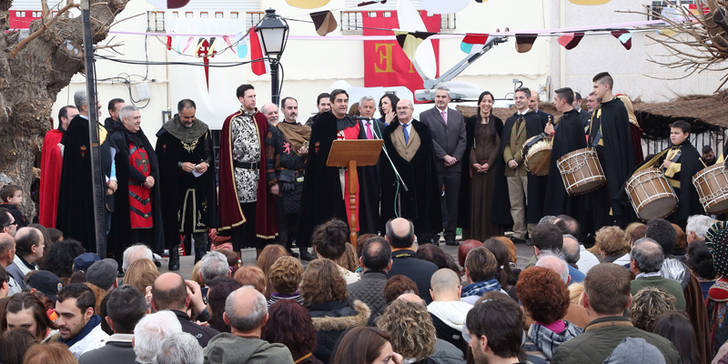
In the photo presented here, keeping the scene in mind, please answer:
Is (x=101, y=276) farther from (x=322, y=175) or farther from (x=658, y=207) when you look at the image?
(x=658, y=207)

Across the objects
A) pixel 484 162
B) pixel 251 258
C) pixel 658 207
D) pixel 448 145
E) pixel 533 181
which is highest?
pixel 448 145

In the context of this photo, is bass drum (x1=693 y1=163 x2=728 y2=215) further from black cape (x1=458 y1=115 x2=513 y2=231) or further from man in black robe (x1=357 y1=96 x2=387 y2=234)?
man in black robe (x1=357 y1=96 x2=387 y2=234)

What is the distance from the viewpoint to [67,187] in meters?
9.91

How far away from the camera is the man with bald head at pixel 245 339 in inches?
171

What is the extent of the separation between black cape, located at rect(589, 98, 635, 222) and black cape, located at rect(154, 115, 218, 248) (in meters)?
4.44

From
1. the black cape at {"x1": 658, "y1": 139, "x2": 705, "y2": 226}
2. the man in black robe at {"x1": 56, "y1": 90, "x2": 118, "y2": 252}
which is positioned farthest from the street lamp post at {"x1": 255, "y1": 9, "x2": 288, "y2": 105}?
the black cape at {"x1": 658, "y1": 139, "x2": 705, "y2": 226}

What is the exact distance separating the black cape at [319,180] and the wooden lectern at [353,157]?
1.44 ft

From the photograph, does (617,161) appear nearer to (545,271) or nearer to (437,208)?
(437,208)

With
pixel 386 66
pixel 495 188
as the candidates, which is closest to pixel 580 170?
pixel 495 188

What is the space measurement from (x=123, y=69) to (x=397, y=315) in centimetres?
2071

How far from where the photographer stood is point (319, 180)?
10.6 metres

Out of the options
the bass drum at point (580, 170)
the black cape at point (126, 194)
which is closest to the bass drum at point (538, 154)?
the bass drum at point (580, 170)

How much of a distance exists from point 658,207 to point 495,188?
244 centimetres

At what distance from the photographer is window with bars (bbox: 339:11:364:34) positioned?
24375mm
